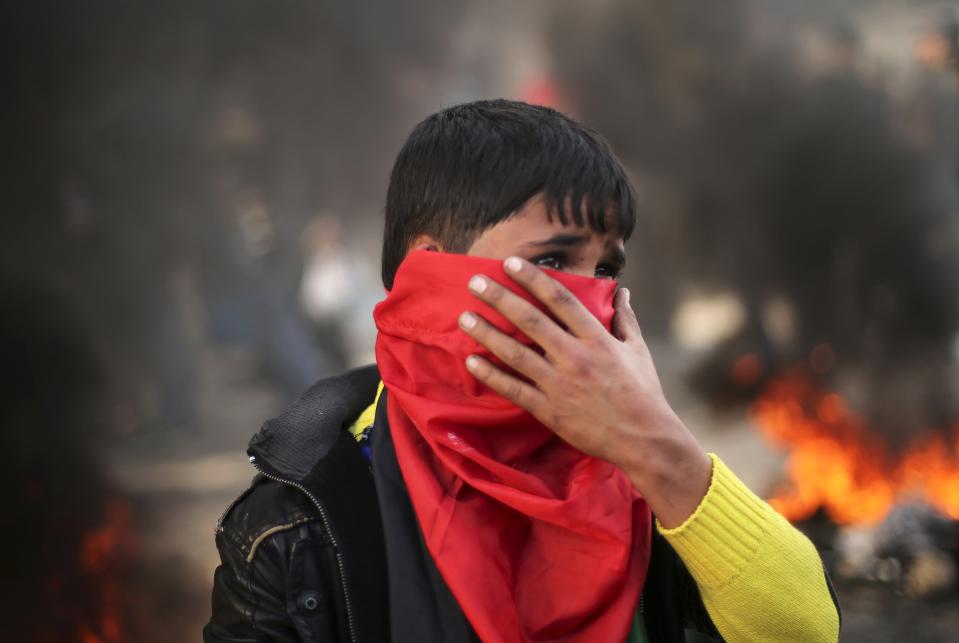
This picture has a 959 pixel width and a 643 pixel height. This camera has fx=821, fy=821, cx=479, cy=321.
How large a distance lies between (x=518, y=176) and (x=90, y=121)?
13.9 feet

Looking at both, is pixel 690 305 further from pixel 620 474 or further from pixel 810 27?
pixel 620 474

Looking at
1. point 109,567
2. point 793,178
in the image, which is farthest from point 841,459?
point 109,567

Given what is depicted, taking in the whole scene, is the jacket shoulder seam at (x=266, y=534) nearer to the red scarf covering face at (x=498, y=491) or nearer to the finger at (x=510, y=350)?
the red scarf covering face at (x=498, y=491)

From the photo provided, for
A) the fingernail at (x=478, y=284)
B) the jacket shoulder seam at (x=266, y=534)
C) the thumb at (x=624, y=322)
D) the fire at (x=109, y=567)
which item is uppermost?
the fingernail at (x=478, y=284)

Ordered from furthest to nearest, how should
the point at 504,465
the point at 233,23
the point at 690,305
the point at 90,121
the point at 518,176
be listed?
1. the point at 690,305
2. the point at 233,23
3. the point at 90,121
4. the point at 518,176
5. the point at 504,465

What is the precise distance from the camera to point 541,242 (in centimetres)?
144

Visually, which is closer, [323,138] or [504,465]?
[504,465]

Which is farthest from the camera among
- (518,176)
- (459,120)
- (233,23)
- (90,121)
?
(233,23)

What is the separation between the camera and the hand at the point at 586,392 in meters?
1.33

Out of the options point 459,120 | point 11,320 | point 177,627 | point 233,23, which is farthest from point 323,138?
point 459,120

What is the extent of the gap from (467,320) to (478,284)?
0.21 ft

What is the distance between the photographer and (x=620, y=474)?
1.50 meters

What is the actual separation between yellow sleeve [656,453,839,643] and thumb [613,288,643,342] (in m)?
0.28

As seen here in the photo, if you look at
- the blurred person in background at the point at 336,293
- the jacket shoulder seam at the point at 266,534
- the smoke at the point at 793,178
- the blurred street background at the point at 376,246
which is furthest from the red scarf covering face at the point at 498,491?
the smoke at the point at 793,178
